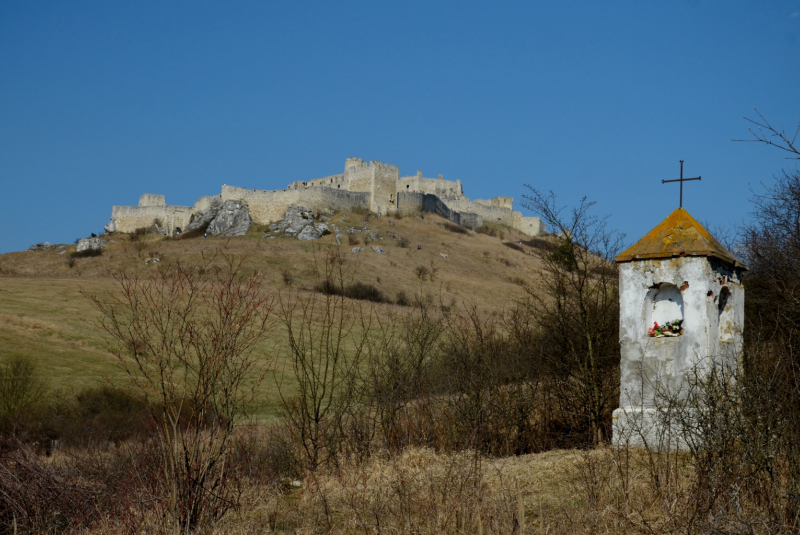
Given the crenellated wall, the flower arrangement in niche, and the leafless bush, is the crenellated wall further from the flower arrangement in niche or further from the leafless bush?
the flower arrangement in niche

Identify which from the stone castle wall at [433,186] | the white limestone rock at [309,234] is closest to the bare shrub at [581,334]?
the white limestone rock at [309,234]

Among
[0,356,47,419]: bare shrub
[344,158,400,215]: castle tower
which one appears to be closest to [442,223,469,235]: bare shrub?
[344,158,400,215]: castle tower

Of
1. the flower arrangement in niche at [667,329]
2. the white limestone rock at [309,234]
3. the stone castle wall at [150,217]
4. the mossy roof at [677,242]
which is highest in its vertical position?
the stone castle wall at [150,217]

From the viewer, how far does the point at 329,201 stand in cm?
7275

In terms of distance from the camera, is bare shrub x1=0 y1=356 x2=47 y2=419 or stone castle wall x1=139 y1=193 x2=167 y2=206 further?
stone castle wall x1=139 y1=193 x2=167 y2=206

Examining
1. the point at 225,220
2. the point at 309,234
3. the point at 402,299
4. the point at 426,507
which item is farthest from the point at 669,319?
the point at 225,220

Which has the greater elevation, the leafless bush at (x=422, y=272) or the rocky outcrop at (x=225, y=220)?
the rocky outcrop at (x=225, y=220)

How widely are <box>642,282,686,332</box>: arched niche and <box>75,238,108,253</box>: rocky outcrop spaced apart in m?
63.1

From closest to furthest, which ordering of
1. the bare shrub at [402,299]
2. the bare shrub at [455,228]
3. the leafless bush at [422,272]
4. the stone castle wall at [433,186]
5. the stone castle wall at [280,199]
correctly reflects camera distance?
the bare shrub at [402,299] → the leafless bush at [422,272] → the stone castle wall at [280,199] → the bare shrub at [455,228] → the stone castle wall at [433,186]

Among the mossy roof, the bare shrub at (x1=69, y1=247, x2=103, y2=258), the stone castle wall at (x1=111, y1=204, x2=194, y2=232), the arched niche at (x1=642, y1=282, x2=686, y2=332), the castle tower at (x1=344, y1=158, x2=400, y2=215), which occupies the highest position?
the castle tower at (x1=344, y1=158, x2=400, y2=215)

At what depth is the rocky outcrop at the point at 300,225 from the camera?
64125 mm

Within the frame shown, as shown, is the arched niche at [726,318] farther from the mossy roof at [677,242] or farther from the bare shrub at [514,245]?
the bare shrub at [514,245]

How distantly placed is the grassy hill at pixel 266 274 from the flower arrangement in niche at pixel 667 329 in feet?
17.3

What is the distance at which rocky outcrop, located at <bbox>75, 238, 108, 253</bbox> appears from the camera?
65.4m
